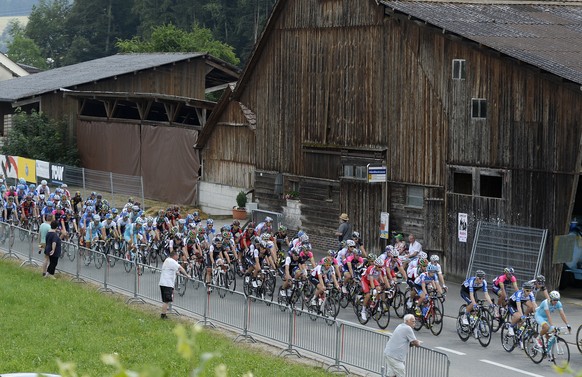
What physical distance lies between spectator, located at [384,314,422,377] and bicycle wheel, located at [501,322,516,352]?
4997 mm

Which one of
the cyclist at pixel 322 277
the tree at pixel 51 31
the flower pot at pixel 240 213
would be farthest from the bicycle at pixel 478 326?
the tree at pixel 51 31

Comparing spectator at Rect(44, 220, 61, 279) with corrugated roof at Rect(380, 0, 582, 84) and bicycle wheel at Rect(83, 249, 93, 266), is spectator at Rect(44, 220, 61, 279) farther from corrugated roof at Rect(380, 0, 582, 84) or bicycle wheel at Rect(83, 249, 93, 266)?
corrugated roof at Rect(380, 0, 582, 84)

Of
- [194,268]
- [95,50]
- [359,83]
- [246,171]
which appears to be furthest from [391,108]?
[95,50]

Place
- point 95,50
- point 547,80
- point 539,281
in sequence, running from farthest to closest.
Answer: point 95,50, point 547,80, point 539,281

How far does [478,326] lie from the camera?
22.1m

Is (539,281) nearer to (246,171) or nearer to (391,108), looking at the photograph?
(391,108)

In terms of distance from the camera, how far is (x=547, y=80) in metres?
27.1

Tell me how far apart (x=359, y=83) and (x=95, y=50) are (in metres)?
84.5

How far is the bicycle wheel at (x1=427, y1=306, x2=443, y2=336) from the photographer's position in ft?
A: 76.4

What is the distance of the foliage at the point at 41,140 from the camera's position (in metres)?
52.1

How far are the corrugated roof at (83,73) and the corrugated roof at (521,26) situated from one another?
24103 mm

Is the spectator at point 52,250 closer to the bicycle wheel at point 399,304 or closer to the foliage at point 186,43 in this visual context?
the bicycle wheel at point 399,304

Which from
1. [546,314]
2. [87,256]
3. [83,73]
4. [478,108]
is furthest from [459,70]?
[83,73]

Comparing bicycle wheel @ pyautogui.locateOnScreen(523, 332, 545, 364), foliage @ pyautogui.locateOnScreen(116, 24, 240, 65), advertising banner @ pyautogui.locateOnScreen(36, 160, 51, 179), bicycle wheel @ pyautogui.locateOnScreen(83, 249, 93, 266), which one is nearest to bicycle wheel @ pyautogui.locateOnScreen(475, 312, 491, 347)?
bicycle wheel @ pyautogui.locateOnScreen(523, 332, 545, 364)
